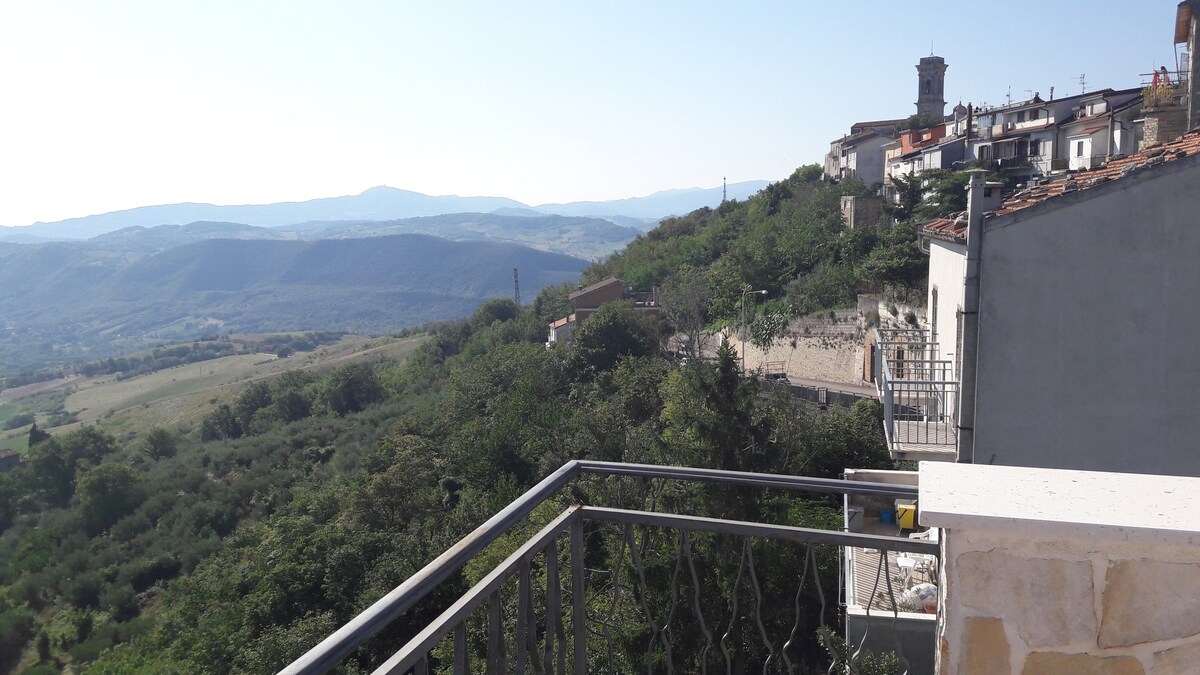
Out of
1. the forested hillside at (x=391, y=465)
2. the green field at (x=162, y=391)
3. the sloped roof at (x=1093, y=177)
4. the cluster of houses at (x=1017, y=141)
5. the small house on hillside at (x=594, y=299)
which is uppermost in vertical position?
the cluster of houses at (x=1017, y=141)

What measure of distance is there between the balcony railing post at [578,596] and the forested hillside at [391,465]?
3.17m

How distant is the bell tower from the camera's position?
58.3 meters

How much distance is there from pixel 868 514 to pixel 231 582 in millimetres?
21873

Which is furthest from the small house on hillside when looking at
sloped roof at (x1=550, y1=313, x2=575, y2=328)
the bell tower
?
the bell tower

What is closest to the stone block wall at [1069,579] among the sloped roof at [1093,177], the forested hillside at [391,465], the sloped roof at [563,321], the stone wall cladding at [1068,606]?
the stone wall cladding at [1068,606]

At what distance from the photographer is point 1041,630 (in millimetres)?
1730

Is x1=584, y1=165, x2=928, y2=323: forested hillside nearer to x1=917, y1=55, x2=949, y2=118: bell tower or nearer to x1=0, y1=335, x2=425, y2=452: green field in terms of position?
x1=917, y1=55, x2=949, y2=118: bell tower

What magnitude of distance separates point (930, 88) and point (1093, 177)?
56409 millimetres

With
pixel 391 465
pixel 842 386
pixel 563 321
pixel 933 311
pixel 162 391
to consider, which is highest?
pixel 933 311

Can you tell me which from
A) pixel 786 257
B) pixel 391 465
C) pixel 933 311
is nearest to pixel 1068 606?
pixel 933 311

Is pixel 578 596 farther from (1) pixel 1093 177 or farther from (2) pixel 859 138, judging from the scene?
(2) pixel 859 138

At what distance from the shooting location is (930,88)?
5931cm

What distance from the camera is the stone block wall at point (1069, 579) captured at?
164 centimetres

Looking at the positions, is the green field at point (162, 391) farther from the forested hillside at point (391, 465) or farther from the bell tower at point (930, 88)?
the bell tower at point (930, 88)
